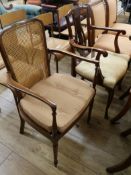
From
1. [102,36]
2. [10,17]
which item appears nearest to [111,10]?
[102,36]

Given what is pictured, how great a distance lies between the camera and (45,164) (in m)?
1.37

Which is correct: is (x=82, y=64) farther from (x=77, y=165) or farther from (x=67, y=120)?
(x=77, y=165)

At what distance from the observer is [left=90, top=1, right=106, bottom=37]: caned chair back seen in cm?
193

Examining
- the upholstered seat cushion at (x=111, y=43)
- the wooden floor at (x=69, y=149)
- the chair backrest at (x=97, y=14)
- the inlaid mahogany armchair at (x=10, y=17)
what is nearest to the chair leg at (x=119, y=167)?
the wooden floor at (x=69, y=149)

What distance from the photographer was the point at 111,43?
2029 mm

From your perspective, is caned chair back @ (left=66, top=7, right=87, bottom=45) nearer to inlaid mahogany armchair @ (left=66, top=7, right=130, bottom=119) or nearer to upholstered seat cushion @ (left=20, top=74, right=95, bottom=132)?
inlaid mahogany armchair @ (left=66, top=7, right=130, bottom=119)

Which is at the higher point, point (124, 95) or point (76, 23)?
point (76, 23)

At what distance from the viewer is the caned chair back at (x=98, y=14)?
6.33ft

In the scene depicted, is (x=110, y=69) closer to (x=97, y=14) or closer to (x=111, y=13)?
(x=97, y=14)

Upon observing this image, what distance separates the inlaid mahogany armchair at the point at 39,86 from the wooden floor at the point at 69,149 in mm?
125

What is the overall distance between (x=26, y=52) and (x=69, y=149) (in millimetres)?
828

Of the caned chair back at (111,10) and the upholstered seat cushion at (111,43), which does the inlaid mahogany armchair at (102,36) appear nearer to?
the upholstered seat cushion at (111,43)

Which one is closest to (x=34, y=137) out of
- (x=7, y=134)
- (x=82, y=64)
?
(x=7, y=134)

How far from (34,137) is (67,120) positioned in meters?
0.55
